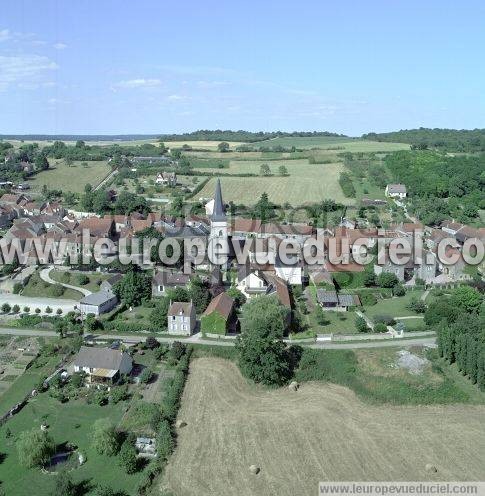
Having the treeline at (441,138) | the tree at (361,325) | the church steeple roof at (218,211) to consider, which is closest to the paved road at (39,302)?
the church steeple roof at (218,211)

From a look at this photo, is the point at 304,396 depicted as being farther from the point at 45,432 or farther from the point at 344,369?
the point at 45,432

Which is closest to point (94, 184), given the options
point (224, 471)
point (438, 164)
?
point (438, 164)

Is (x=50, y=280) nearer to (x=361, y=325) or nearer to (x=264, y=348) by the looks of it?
Answer: (x=264, y=348)

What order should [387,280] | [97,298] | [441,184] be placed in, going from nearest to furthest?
[97,298] → [387,280] → [441,184]

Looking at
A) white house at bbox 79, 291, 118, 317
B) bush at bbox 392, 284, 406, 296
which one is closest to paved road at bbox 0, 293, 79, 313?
white house at bbox 79, 291, 118, 317

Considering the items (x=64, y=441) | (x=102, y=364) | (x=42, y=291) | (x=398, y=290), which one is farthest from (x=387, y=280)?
(x=42, y=291)

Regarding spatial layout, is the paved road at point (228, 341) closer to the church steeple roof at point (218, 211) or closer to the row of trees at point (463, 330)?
the row of trees at point (463, 330)

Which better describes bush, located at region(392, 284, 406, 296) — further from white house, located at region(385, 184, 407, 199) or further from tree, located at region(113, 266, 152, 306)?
white house, located at region(385, 184, 407, 199)
